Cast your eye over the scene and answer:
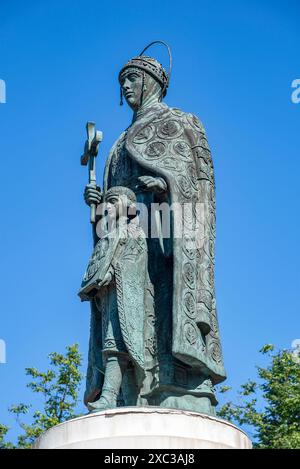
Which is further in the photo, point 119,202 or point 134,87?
point 134,87

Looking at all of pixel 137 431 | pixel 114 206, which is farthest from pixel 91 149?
pixel 137 431

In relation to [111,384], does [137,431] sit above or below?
below

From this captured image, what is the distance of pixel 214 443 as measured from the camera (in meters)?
11.2

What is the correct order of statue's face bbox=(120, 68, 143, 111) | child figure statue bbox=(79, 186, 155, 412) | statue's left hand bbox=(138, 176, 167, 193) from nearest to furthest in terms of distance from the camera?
child figure statue bbox=(79, 186, 155, 412) → statue's left hand bbox=(138, 176, 167, 193) → statue's face bbox=(120, 68, 143, 111)

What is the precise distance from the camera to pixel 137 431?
10992 mm

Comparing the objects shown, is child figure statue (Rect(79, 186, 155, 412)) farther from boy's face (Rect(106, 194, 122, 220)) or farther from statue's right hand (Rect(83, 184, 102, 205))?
statue's right hand (Rect(83, 184, 102, 205))

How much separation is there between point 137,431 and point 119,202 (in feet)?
10.1

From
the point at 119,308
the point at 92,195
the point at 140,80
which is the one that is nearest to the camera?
the point at 119,308

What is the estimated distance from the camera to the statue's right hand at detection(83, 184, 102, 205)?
43.8 ft

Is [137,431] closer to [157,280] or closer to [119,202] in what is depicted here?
[157,280]

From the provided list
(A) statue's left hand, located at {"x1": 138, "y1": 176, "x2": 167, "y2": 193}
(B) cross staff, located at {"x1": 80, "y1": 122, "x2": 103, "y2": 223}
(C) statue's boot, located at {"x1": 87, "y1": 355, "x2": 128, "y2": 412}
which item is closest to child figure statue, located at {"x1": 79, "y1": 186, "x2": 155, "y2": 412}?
(C) statue's boot, located at {"x1": 87, "y1": 355, "x2": 128, "y2": 412}

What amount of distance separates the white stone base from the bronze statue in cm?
58

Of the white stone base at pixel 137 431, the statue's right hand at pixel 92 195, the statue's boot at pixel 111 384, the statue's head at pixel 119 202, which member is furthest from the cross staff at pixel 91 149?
the white stone base at pixel 137 431

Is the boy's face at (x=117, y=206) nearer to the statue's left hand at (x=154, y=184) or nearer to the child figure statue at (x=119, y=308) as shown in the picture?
the child figure statue at (x=119, y=308)
